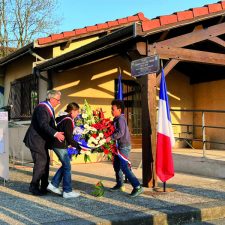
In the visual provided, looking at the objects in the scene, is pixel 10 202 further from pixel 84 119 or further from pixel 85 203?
pixel 84 119

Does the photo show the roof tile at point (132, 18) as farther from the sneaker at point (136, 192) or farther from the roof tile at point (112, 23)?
the sneaker at point (136, 192)

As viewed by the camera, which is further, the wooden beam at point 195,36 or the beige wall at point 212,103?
the beige wall at point 212,103

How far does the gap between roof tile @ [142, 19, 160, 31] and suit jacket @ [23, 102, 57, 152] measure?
2.25 metres

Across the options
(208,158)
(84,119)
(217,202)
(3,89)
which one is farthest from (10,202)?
(3,89)

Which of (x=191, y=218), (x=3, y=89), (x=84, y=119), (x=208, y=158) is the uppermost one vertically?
(x=3, y=89)

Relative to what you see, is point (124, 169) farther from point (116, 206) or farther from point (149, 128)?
point (149, 128)

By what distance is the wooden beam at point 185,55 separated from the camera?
25.2 feet

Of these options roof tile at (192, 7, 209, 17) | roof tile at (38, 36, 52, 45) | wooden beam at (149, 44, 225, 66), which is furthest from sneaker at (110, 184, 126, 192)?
roof tile at (38, 36, 52, 45)

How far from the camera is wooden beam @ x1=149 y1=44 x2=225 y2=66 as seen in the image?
7691mm

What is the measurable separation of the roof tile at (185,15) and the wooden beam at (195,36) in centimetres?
33

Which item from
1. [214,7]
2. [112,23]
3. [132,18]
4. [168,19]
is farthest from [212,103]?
[168,19]

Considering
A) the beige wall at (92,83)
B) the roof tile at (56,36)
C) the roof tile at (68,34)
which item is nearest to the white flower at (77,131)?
the beige wall at (92,83)

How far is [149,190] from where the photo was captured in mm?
7332

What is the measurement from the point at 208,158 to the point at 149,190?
8.64ft
